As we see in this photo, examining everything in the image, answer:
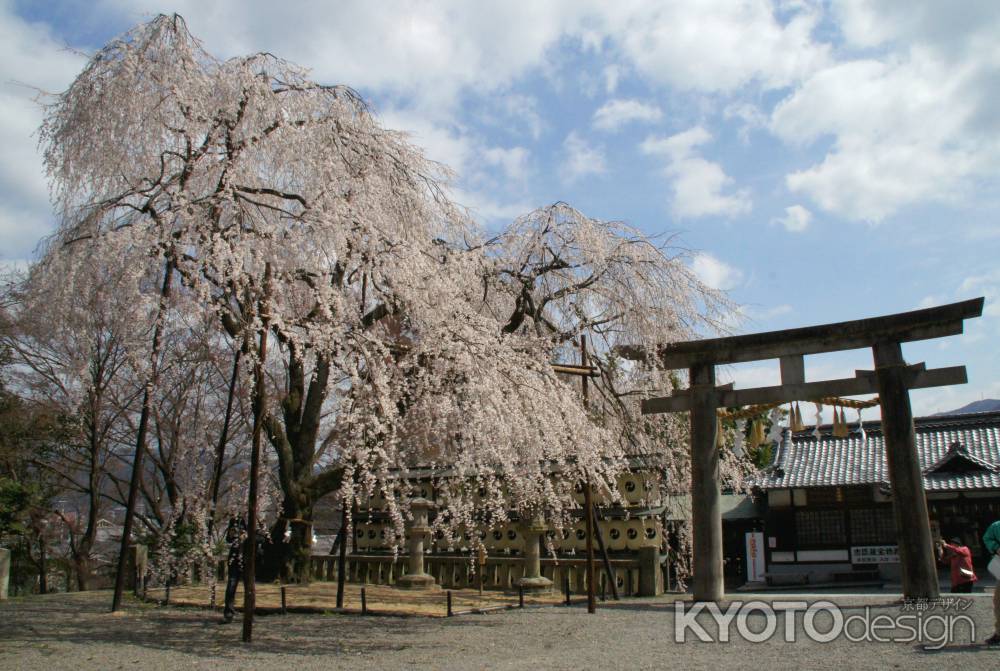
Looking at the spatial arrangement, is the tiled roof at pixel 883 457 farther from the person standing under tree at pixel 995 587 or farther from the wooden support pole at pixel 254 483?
the wooden support pole at pixel 254 483

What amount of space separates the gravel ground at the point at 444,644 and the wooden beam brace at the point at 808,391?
9.84 feet

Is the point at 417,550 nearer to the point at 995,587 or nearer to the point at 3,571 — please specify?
the point at 3,571

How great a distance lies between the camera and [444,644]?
830 cm

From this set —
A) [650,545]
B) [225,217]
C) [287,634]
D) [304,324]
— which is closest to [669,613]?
[650,545]

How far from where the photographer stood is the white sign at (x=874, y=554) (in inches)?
819

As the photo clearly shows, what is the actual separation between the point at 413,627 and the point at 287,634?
1585 mm

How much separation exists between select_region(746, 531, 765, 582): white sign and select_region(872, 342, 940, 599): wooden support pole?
13.5 meters

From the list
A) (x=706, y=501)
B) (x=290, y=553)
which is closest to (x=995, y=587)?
(x=706, y=501)

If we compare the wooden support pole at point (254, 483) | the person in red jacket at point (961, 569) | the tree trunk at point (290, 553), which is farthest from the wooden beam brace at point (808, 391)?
the tree trunk at point (290, 553)

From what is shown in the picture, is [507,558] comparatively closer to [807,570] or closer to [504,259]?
[504,259]

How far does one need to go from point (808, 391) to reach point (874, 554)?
12.5 meters

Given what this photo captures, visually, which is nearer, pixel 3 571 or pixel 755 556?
pixel 3 571

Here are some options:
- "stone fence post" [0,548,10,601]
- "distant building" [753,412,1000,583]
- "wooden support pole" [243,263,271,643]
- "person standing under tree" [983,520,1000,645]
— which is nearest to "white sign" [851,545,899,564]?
"distant building" [753,412,1000,583]

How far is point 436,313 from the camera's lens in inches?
388
